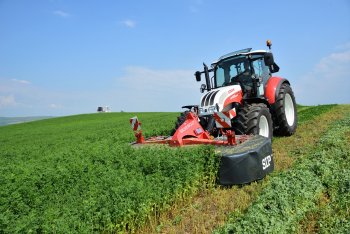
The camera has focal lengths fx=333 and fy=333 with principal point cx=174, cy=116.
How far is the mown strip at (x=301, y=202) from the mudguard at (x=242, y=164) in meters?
0.34

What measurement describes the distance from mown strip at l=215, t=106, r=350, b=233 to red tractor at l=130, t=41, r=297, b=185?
584 mm

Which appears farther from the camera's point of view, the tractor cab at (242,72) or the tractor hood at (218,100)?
the tractor cab at (242,72)

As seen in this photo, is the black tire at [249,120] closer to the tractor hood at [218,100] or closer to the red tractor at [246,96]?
the red tractor at [246,96]

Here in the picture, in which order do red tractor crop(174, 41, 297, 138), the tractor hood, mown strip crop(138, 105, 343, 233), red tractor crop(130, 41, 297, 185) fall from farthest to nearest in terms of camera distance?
the tractor hood, red tractor crop(174, 41, 297, 138), red tractor crop(130, 41, 297, 185), mown strip crop(138, 105, 343, 233)

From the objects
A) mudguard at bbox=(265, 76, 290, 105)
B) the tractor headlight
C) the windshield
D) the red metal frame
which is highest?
the windshield

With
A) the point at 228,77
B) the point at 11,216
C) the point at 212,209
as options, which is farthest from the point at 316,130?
the point at 11,216

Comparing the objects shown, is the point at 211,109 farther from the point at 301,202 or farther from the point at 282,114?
the point at 301,202

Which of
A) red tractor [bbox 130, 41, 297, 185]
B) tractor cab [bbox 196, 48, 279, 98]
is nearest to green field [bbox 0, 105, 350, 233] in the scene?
red tractor [bbox 130, 41, 297, 185]

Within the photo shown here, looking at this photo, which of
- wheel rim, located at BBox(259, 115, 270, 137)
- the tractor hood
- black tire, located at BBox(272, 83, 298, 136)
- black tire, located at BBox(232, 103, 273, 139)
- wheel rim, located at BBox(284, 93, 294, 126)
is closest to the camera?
black tire, located at BBox(232, 103, 273, 139)

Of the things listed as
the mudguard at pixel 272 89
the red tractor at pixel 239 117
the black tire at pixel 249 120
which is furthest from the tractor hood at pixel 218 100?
the mudguard at pixel 272 89

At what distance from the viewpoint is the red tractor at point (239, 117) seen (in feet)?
17.9

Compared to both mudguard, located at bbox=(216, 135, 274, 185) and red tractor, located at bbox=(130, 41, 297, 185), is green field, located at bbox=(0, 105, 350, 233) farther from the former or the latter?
red tractor, located at bbox=(130, 41, 297, 185)

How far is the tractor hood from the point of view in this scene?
24.5 feet

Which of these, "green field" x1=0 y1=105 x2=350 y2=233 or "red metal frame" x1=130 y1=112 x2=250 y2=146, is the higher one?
"red metal frame" x1=130 y1=112 x2=250 y2=146
